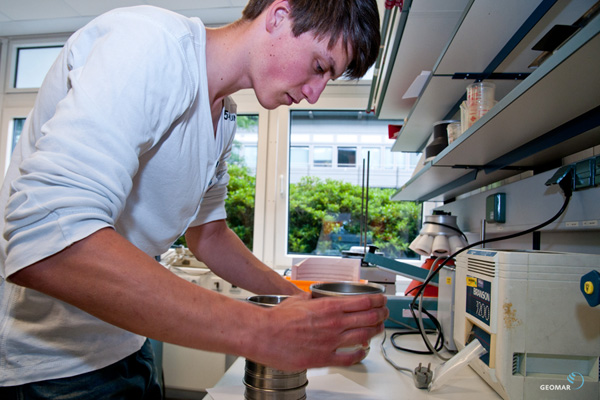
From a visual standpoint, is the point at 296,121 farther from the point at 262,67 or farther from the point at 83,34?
the point at 83,34

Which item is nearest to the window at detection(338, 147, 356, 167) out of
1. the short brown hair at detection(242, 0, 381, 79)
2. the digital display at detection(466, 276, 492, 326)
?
the digital display at detection(466, 276, 492, 326)

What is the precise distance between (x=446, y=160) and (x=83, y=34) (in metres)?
1.14

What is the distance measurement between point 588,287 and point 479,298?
11.2 inches

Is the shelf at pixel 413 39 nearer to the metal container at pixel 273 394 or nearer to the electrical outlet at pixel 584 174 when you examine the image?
the electrical outlet at pixel 584 174

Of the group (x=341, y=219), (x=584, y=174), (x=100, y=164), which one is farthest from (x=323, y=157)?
(x=100, y=164)

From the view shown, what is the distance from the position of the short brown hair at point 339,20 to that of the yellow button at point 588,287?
578 millimetres

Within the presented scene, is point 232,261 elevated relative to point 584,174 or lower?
lower

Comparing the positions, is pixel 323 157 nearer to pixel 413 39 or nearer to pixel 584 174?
pixel 413 39

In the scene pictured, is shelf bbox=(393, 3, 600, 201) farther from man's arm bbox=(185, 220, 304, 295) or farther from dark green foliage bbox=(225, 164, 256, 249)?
dark green foliage bbox=(225, 164, 256, 249)

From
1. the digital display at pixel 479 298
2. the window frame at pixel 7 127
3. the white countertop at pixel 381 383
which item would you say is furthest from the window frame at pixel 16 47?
the digital display at pixel 479 298

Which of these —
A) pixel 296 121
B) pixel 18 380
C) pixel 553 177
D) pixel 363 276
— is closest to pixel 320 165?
pixel 296 121

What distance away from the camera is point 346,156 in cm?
308

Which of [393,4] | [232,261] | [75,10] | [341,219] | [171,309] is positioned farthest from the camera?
[341,219]

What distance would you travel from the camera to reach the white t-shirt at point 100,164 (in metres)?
0.45
